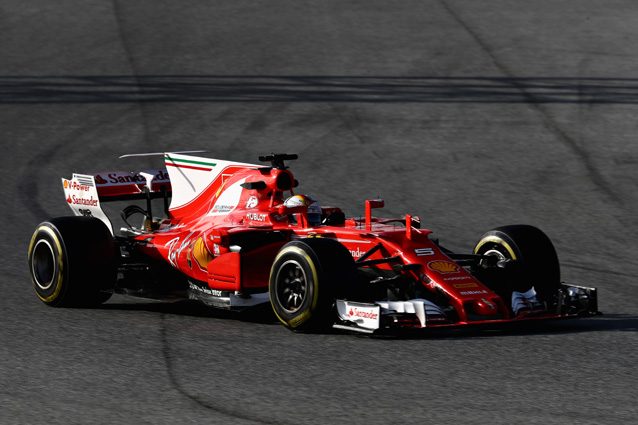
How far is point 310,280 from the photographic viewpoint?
367 inches

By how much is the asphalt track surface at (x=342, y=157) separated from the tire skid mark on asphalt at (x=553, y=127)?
0.06 meters

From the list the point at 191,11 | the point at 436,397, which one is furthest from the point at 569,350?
the point at 191,11

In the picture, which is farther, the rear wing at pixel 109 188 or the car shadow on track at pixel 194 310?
the rear wing at pixel 109 188

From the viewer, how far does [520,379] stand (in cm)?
806

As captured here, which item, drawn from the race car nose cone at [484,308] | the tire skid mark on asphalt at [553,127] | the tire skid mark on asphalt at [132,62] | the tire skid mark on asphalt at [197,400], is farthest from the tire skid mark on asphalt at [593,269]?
the tire skid mark on asphalt at [132,62]

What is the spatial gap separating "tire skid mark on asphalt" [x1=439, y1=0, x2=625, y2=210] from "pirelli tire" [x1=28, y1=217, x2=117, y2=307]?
7.66 metres

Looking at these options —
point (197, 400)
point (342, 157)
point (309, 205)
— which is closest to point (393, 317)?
point (309, 205)

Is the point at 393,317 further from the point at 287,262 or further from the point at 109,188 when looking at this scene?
the point at 109,188

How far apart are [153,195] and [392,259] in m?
3.55

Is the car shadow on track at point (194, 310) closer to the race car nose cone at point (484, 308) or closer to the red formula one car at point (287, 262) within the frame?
the red formula one car at point (287, 262)

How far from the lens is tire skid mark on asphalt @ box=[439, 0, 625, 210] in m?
16.7

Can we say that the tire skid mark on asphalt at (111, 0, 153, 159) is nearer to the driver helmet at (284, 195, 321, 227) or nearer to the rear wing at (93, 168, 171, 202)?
the rear wing at (93, 168, 171, 202)

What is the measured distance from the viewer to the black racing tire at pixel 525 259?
33.1ft

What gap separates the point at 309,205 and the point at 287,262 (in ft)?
3.37
